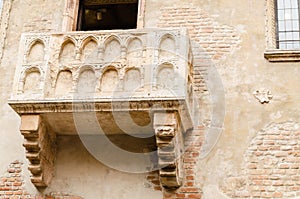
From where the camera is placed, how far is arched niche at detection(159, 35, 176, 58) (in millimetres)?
7660

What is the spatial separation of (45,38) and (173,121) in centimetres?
232

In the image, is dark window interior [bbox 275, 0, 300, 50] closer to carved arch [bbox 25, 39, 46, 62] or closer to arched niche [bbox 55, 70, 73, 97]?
arched niche [bbox 55, 70, 73, 97]

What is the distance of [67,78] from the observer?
25.3 ft

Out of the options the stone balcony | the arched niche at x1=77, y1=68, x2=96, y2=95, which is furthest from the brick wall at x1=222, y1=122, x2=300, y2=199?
the arched niche at x1=77, y1=68, x2=96, y2=95

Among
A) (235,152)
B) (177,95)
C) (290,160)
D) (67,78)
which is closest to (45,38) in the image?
(67,78)

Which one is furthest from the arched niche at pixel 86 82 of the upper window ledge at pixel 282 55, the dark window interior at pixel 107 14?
the upper window ledge at pixel 282 55

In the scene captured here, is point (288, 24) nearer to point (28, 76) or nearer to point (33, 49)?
point (33, 49)

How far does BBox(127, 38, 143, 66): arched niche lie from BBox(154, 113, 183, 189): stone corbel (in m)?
0.88

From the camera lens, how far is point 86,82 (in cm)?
764

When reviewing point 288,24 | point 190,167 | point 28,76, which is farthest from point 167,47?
point 288,24

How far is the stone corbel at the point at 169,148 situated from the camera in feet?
23.8

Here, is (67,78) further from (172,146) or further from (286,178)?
(286,178)

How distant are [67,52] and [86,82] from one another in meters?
0.62

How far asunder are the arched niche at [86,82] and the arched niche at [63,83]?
0.14m
